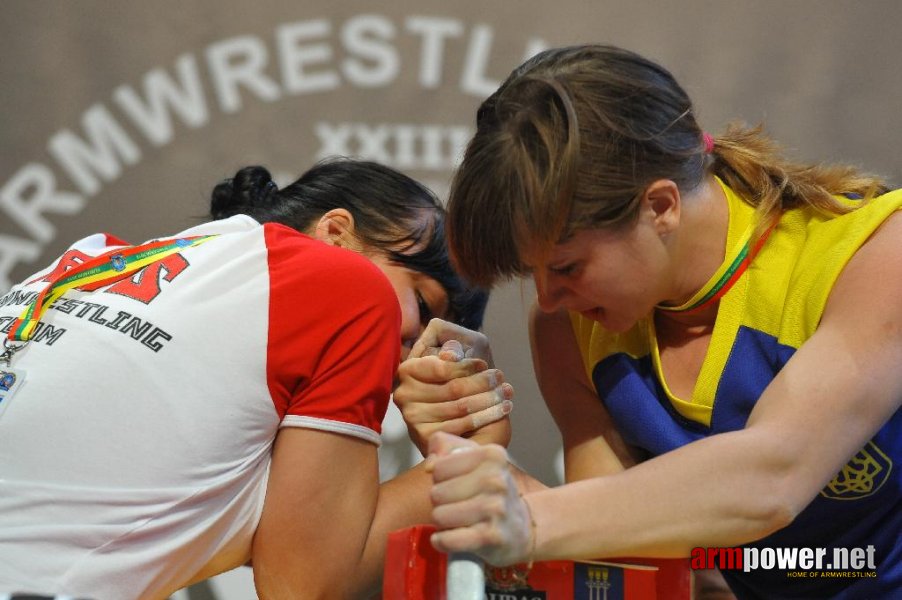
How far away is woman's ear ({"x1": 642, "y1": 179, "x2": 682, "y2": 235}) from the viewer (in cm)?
112

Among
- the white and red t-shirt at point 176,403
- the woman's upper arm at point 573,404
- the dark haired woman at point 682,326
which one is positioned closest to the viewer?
the dark haired woman at point 682,326

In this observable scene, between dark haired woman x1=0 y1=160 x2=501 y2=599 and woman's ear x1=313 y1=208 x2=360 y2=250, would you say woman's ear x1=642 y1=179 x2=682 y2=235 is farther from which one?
woman's ear x1=313 y1=208 x2=360 y2=250

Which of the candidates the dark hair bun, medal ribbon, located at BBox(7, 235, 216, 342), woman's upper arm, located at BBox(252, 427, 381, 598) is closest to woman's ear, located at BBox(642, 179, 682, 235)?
woman's upper arm, located at BBox(252, 427, 381, 598)

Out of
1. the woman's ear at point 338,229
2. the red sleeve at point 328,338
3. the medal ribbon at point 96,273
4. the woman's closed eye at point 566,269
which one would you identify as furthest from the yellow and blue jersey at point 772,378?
the medal ribbon at point 96,273

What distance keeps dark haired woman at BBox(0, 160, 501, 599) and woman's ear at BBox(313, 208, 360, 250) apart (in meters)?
0.30

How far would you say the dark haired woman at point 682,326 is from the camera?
913 mm

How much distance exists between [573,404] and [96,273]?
65 centimetres

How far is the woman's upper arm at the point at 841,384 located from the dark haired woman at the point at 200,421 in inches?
18.2

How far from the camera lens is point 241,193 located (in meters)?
1.72

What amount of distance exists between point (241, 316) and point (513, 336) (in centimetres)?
107

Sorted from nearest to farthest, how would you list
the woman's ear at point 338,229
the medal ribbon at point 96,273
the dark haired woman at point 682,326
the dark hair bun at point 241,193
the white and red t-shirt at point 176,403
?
the dark haired woman at point 682,326 < the white and red t-shirt at point 176,403 < the medal ribbon at point 96,273 < the woman's ear at point 338,229 < the dark hair bun at point 241,193

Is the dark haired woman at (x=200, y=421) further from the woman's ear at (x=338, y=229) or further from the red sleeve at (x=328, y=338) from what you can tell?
the woman's ear at (x=338, y=229)

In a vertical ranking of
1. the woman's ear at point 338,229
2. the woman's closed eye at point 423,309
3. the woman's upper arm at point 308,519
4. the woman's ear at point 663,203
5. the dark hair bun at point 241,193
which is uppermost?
the dark hair bun at point 241,193

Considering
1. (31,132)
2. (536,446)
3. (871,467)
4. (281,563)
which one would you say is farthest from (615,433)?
(31,132)
